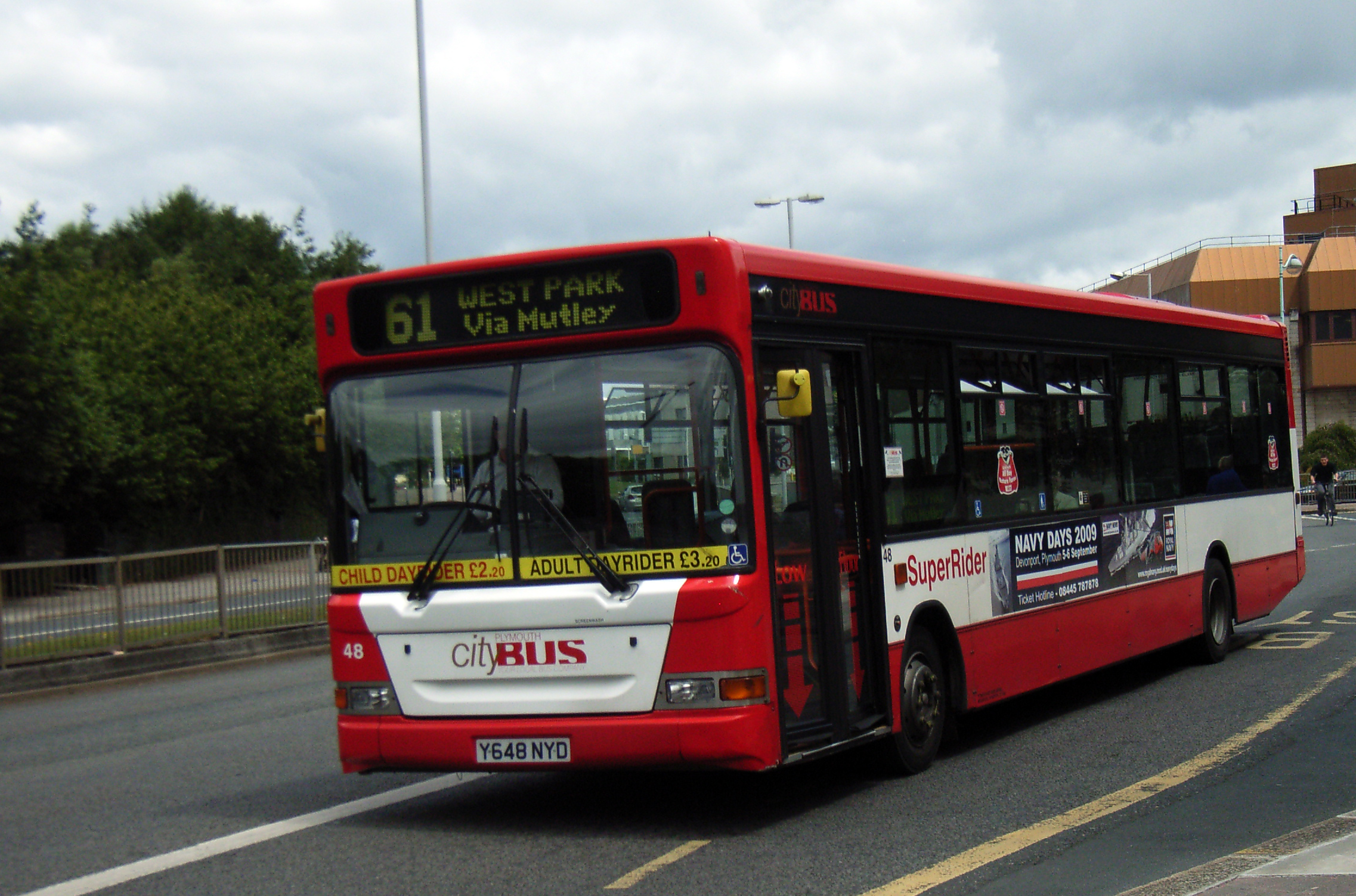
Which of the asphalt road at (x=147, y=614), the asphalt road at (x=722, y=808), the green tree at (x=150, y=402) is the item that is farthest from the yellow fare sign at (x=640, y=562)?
the green tree at (x=150, y=402)

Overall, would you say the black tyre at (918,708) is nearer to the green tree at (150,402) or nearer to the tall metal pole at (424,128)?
the tall metal pole at (424,128)

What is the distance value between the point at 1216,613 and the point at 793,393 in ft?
25.3

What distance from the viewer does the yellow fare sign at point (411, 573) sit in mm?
7414

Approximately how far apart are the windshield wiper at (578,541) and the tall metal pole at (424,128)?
728 inches

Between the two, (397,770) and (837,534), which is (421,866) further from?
(837,534)

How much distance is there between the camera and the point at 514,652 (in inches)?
288

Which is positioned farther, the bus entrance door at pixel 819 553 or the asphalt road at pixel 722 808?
the bus entrance door at pixel 819 553

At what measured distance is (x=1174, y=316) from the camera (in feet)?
42.6

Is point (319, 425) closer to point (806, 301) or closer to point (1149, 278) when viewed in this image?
point (806, 301)

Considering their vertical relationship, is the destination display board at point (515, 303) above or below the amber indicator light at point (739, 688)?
above

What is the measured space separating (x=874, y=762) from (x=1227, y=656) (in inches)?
260

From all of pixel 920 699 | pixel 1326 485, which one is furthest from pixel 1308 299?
pixel 920 699

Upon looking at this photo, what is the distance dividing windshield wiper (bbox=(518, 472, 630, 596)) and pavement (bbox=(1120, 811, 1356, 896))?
2.67 metres

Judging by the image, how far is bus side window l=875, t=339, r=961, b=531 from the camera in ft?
28.5
